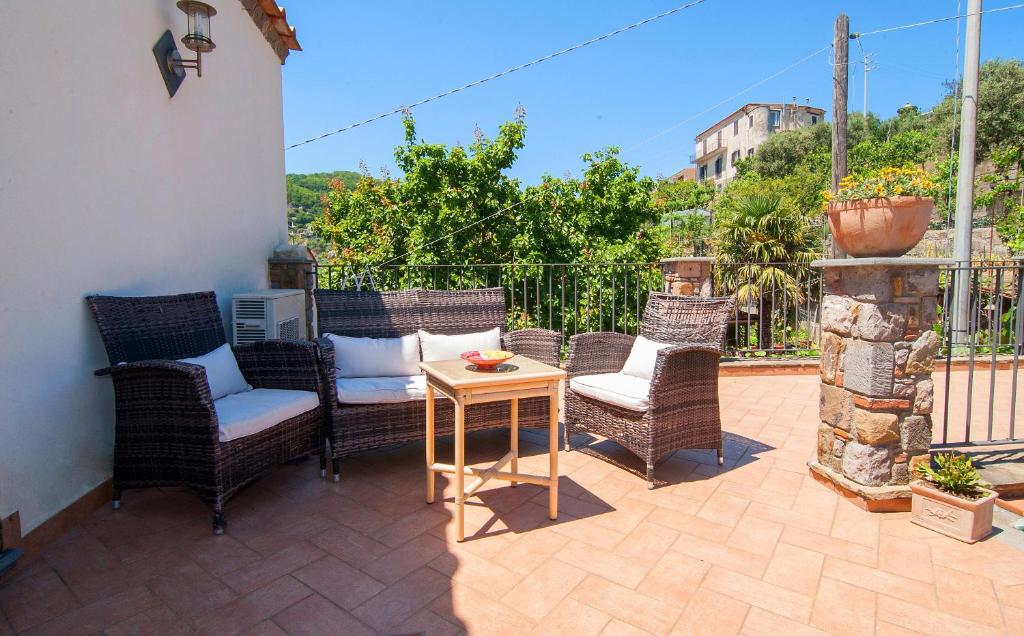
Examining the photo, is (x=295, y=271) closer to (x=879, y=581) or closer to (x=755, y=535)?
(x=755, y=535)

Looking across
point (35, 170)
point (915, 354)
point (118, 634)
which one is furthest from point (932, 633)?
point (35, 170)

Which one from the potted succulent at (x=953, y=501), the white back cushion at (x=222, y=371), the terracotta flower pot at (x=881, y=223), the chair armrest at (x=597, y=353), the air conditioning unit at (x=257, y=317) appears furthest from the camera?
the air conditioning unit at (x=257, y=317)

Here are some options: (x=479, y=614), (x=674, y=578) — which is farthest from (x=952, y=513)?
(x=479, y=614)

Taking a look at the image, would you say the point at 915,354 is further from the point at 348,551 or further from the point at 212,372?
the point at 212,372

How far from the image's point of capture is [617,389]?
9.43ft

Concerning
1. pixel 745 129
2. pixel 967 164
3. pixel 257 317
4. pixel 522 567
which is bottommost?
pixel 522 567

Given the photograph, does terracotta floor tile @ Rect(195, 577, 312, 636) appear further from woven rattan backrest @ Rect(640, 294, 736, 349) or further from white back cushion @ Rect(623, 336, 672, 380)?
woven rattan backrest @ Rect(640, 294, 736, 349)

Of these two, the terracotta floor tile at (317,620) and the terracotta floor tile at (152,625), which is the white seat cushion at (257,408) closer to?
the terracotta floor tile at (152,625)

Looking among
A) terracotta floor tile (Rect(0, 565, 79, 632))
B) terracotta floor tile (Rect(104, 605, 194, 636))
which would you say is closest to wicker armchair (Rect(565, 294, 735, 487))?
terracotta floor tile (Rect(104, 605, 194, 636))

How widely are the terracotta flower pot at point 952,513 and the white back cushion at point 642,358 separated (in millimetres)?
1266

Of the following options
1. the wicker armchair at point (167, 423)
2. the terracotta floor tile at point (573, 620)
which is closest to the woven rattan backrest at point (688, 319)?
the terracotta floor tile at point (573, 620)

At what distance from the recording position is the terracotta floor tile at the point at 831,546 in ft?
6.59

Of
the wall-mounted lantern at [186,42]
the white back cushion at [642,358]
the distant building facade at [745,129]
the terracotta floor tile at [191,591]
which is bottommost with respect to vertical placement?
the terracotta floor tile at [191,591]

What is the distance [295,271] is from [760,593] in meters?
4.05
